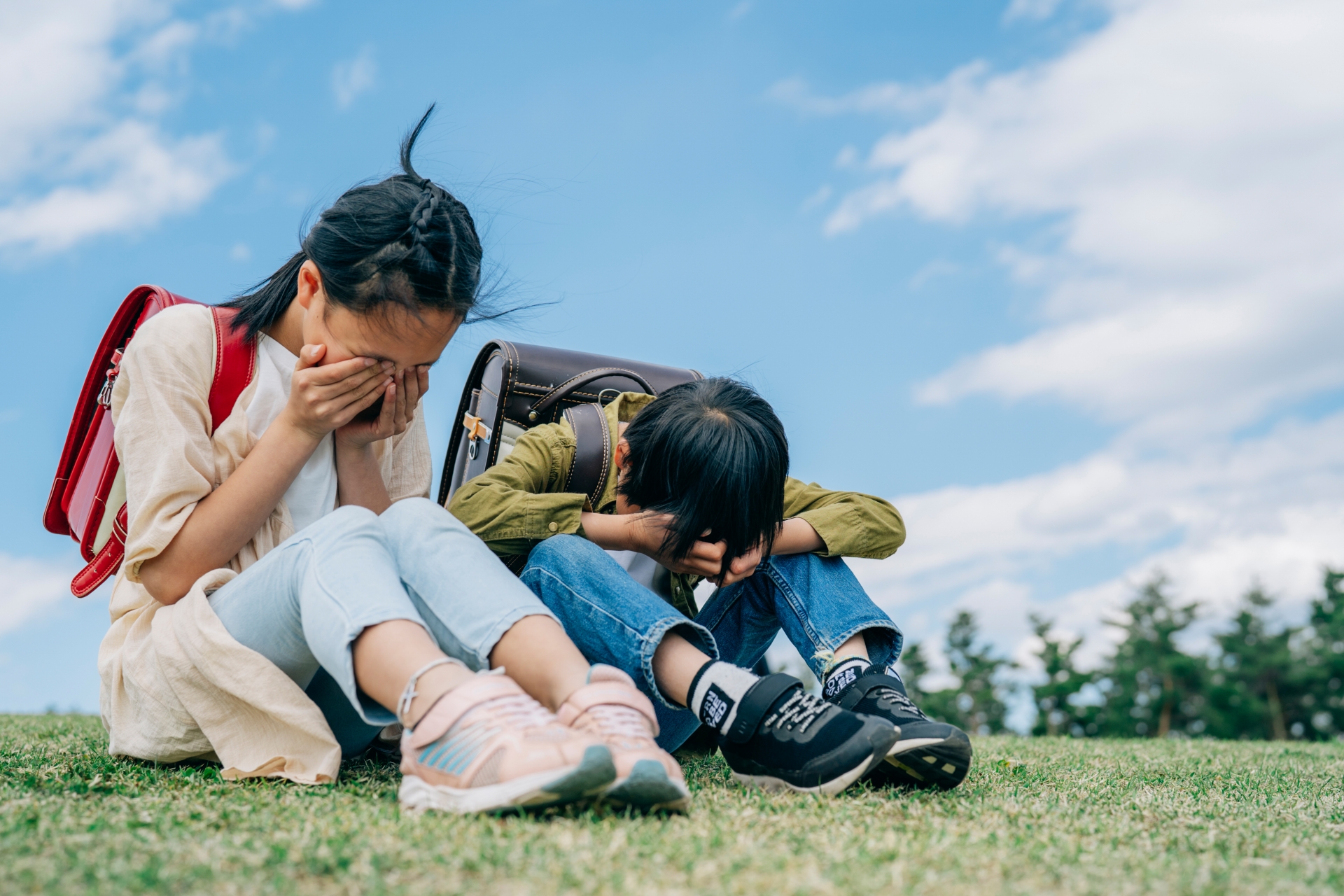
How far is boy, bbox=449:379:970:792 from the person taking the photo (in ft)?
7.15

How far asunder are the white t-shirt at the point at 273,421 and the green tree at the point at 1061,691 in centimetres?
1273

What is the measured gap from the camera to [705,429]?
8.23 ft

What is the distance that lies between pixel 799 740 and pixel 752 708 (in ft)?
0.38

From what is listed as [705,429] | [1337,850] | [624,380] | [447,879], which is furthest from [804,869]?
[624,380]

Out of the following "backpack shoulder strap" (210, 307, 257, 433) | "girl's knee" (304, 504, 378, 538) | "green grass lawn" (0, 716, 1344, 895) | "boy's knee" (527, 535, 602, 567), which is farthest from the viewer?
"backpack shoulder strap" (210, 307, 257, 433)

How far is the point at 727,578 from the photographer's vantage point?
8.61ft

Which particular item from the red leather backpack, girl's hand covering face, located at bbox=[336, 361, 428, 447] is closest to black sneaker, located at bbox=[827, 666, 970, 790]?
girl's hand covering face, located at bbox=[336, 361, 428, 447]

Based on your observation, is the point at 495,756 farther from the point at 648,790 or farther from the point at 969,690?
the point at 969,690

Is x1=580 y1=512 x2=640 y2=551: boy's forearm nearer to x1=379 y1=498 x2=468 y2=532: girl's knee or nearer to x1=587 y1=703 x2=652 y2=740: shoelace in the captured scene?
x1=379 y1=498 x2=468 y2=532: girl's knee

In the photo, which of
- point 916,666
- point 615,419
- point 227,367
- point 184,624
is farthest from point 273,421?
point 916,666

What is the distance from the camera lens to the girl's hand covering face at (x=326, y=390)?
92.8 inches

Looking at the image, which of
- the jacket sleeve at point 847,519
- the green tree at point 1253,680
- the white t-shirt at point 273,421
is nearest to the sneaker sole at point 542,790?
the white t-shirt at point 273,421

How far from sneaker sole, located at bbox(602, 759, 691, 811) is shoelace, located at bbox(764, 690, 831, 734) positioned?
39cm

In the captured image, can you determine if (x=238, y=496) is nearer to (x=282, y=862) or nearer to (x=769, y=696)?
(x=282, y=862)
